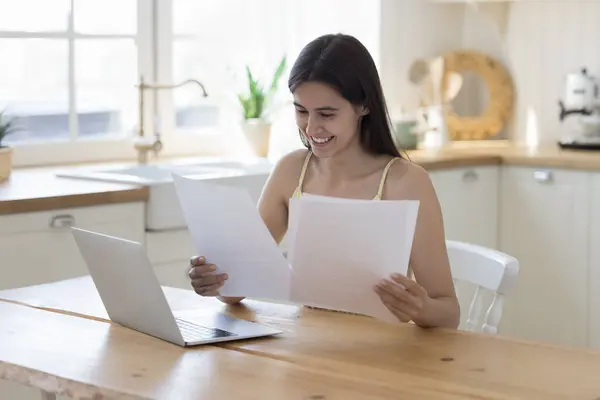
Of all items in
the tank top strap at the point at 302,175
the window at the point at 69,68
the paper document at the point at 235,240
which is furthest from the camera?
the window at the point at 69,68

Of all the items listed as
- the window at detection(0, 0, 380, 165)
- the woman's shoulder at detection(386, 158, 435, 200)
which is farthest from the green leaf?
the woman's shoulder at detection(386, 158, 435, 200)

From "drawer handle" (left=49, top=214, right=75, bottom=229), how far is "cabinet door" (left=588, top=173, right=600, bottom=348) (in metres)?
1.83

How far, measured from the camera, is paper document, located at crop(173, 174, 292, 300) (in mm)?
1969

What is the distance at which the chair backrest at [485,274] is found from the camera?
7.20ft

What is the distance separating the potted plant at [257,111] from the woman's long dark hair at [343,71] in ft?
5.81

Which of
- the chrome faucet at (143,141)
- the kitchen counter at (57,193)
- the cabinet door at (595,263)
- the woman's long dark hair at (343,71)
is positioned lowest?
the cabinet door at (595,263)

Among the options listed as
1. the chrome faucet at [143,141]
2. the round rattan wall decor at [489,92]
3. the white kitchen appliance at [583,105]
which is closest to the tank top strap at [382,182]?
the chrome faucet at [143,141]

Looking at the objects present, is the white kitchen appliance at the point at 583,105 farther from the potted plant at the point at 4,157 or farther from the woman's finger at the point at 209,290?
the woman's finger at the point at 209,290

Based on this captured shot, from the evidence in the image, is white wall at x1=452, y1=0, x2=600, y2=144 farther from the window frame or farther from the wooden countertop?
the window frame

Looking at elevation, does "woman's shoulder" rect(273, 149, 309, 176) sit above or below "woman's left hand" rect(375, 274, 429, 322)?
above

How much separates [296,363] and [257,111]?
2489 millimetres

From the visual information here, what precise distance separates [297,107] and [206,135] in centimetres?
205

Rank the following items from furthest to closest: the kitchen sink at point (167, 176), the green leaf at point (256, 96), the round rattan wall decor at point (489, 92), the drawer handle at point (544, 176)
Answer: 1. the round rattan wall decor at point (489, 92)
2. the green leaf at point (256, 96)
3. the drawer handle at point (544, 176)
4. the kitchen sink at point (167, 176)

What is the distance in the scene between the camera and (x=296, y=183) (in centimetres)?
242
